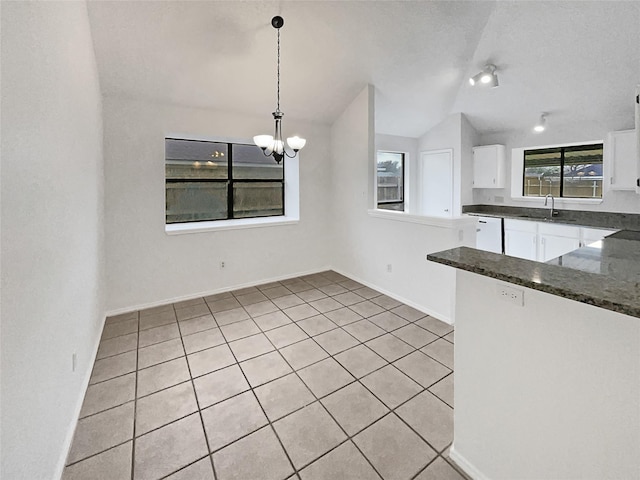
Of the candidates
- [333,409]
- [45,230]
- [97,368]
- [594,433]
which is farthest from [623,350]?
[97,368]

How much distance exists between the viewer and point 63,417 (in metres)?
1.66

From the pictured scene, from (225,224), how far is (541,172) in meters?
4.96

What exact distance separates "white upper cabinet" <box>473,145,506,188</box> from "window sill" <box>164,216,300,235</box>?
10.7 ft

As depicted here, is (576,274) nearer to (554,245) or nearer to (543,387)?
(543,387)

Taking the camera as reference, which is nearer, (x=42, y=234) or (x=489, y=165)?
(x=42, y=234)

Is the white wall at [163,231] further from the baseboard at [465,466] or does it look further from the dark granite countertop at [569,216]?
the baseboard at [465,466]

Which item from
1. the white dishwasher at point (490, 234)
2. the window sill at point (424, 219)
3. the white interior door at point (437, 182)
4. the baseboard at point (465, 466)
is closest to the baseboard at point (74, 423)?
the baseboard at point (465, 466)

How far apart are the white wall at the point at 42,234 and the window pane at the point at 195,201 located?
6.14 ft

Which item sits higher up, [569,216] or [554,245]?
[569,216]

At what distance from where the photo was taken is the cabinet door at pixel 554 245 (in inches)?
163

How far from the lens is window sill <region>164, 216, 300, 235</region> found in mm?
3851

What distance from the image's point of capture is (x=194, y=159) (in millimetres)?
4309

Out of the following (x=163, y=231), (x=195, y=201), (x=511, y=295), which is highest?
(x=195, y=201)

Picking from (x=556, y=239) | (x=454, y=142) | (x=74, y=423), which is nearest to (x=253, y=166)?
(x=454, y=142)
